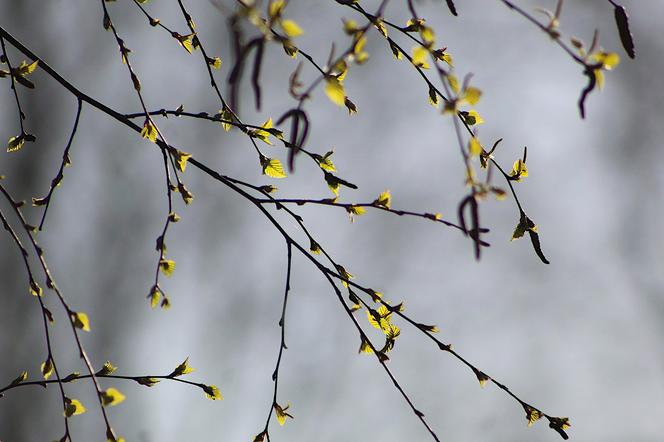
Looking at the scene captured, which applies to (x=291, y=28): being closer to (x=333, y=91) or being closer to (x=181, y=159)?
(x=333, y=91)

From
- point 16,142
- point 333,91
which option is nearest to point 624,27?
point 333,91

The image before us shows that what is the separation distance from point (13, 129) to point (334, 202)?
2.30 meters

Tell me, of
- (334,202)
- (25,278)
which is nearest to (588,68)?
(334,202)

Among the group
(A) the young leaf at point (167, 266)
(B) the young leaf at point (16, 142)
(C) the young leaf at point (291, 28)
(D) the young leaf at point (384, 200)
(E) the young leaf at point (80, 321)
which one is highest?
(B) the young leaf at point (16, 142)

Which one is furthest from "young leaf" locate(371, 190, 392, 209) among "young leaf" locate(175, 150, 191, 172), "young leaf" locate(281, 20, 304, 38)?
"young leaf" locate(281, 20, 304, 38)

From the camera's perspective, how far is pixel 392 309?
64 centimetres

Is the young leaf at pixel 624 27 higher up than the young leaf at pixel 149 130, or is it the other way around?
the young leaf at pixel 149 130

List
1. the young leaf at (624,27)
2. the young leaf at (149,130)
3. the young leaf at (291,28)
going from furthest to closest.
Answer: the young leaf at (149,130) → the young leaf at (624,27) → the young leaf at (291,28)

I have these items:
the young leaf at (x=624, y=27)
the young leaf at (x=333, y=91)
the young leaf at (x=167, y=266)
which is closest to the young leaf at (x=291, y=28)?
the young leaf at (x=333, y=91)

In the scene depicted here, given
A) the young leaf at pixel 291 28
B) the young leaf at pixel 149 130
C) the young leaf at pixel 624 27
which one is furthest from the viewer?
the young leaf at pixel 149 130

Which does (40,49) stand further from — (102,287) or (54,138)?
(102,287)

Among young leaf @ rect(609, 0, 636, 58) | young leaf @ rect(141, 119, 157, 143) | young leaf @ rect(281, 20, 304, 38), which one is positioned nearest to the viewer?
young leaf @ rect(281, 20, 304, 38)

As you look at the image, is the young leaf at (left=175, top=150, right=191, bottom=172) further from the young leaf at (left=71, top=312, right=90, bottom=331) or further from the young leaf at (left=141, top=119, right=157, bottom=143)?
the young leaf at (left=71, top=312, right=90, bottom=331)

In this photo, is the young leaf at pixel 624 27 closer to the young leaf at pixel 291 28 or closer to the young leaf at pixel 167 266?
the young leaf at pixel 291 28
